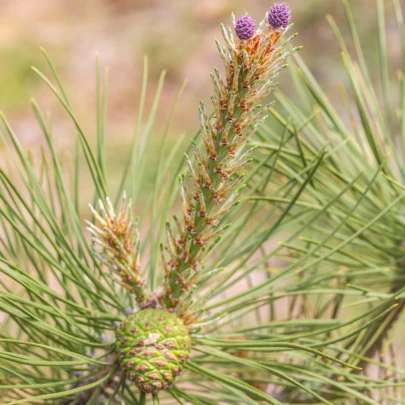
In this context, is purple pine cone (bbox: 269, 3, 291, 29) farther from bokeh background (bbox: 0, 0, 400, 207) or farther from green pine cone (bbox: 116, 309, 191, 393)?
bokeh background (bbox: 0, 0, 400, 207)

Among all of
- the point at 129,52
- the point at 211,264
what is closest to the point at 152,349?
the point at 211,264

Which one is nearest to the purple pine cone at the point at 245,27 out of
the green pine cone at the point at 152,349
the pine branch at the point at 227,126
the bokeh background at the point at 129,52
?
the pine branch at the point at 227,126

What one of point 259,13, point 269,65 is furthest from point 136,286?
point 259,13

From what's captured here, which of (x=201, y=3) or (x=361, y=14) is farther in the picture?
(x=201, y=3)

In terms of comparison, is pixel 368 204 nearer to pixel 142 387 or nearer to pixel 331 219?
pixel 331 219

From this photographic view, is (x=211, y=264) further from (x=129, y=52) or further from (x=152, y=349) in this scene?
(x=129, y=52)

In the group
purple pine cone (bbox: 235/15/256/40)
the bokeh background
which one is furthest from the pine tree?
the bokeh background
